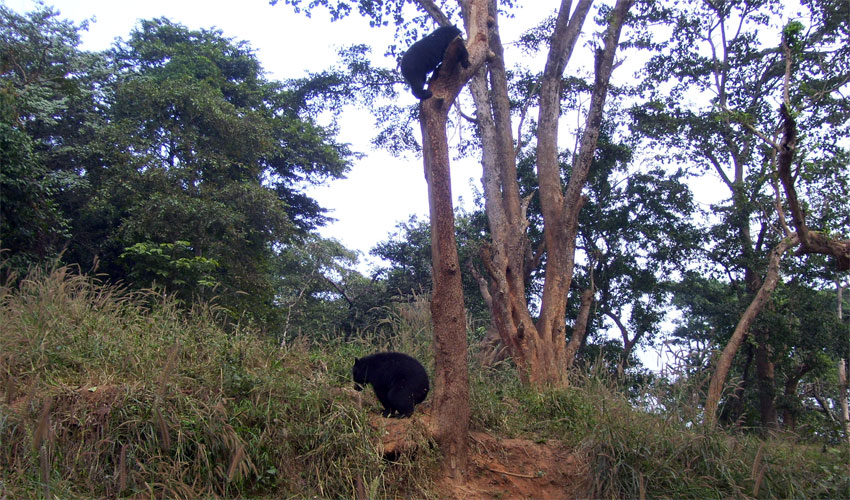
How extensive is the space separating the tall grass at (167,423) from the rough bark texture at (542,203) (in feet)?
10.8

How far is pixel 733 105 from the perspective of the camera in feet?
42.9

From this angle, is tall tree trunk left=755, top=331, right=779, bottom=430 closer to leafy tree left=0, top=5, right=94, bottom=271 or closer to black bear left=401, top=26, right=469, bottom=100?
black bear left=401, top=26, right=469, bottom=100

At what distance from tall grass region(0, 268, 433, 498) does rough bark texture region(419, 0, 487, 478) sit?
17.1 inches

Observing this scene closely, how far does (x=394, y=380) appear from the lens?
5539mm

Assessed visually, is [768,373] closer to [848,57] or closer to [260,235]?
[848,57]

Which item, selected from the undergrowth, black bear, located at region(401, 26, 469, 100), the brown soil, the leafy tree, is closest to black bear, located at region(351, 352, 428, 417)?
the brown soil

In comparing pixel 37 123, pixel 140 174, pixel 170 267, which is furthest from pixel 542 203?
pixel 37 123

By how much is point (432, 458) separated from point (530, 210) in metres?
10.4

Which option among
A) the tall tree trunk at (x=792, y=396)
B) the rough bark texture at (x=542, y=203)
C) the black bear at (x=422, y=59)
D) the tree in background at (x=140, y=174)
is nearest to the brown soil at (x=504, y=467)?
the rough bark texture at (x=542, y=203)

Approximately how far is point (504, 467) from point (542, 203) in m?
4.98

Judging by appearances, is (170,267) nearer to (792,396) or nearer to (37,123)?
(37,123)

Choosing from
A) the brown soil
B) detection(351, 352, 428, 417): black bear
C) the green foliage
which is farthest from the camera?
the green foliage

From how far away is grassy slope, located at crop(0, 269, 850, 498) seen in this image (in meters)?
4.34

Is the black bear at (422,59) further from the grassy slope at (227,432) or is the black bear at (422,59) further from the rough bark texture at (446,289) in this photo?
the grassy slope at (227,432)
